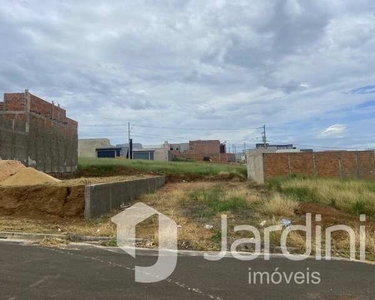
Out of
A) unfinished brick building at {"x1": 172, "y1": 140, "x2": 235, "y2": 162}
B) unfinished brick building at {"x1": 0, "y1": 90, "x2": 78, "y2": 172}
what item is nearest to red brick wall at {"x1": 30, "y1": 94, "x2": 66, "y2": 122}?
unfinished brick building at {"x1": 0, "y1": 90, "x2": 78, "y2": 172}

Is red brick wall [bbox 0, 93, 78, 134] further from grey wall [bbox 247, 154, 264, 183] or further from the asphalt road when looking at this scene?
the asphalt road

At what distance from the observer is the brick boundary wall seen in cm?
3316

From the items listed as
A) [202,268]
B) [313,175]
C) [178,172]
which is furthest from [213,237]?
[178,172]

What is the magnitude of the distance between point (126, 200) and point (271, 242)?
371 inches

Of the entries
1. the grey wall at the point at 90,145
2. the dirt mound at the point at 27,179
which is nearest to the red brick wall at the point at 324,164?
the dirt mound at the point at 27,179

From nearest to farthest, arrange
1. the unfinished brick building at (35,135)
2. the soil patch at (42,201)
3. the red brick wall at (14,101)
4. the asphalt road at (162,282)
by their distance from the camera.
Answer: the asphalt road at (162,282), the soil patch at (42,201), the unfinished brick building at (35,135), the red brick wall at (14,101)

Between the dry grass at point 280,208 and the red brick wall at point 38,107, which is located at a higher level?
the red brick wall at point 38,107

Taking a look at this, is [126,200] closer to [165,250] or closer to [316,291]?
[165,250]

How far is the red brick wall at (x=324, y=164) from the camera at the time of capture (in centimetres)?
3316

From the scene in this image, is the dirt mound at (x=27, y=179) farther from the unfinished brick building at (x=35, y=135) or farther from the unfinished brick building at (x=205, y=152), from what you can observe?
the unfinished brick building at (x=205, y=152)

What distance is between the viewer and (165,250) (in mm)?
8281

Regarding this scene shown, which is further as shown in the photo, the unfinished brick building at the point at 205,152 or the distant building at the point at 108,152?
the unfinished brick building at the point at 205,152

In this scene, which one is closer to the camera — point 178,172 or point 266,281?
point 266,281

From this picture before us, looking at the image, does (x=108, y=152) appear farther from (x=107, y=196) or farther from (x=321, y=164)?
(x=107, y=196)
